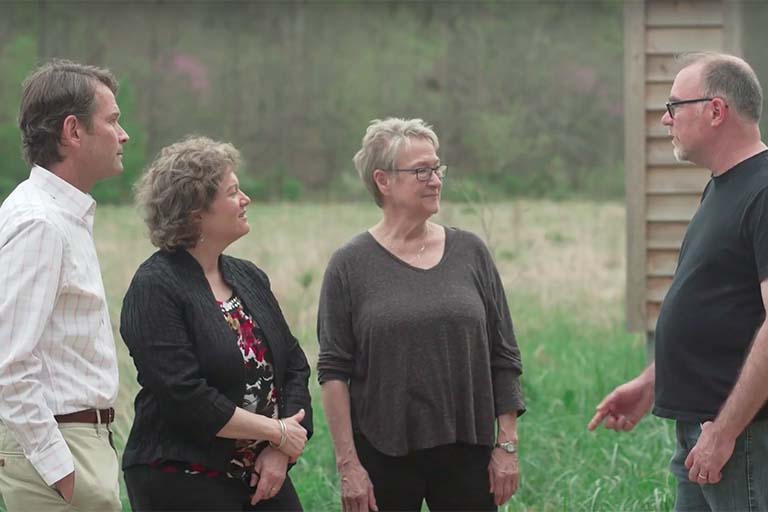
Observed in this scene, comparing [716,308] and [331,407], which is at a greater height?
[716,308]

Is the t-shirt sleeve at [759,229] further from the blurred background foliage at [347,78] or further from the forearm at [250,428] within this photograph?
the blurred background foliage at [347,78]

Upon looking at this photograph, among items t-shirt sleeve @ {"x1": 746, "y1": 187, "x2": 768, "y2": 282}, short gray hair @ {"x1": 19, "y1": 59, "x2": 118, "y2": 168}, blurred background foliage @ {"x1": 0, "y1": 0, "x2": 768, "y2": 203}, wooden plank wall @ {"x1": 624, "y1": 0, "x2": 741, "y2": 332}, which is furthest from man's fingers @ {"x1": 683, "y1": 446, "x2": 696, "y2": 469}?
blurred background foliage @ {"x1": 0, "y1": 0, "x2": 768, "y2": 203}

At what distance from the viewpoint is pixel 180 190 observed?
3.38 meters

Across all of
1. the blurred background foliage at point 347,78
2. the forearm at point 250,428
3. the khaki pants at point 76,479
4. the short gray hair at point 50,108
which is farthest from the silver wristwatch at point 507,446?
the blurred background foliage at point 347,78

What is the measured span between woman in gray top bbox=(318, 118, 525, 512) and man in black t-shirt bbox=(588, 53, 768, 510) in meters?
0.58

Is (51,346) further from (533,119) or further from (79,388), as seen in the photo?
(533,119)

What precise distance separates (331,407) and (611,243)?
1037 centimetres

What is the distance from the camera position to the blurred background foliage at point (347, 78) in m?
20.6

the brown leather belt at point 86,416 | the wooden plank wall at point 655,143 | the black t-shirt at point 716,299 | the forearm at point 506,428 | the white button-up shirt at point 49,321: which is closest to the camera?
the white button-up shirt at point 49,321

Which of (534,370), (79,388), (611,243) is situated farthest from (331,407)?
(611,243)

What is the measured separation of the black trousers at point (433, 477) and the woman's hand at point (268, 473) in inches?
16.5

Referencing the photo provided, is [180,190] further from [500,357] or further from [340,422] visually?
[500,357]

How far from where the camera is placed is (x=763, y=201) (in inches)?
121

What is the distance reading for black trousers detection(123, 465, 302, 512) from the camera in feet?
10.7
